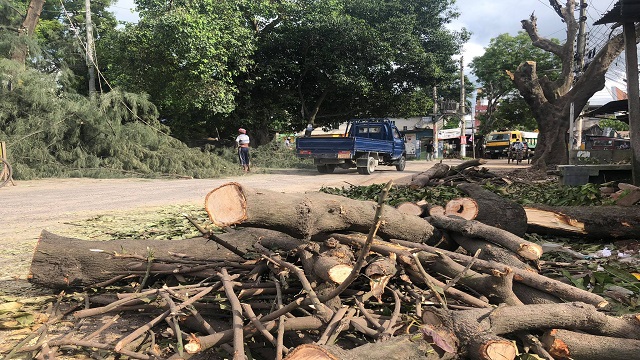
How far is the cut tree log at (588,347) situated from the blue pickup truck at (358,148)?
1417cm

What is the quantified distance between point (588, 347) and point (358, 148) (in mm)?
14464

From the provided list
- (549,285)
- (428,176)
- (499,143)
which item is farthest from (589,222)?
(499,143)

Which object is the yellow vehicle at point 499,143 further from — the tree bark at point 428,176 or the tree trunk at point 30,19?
the tree trunk at point 30,19

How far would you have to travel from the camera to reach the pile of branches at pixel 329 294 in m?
2.18

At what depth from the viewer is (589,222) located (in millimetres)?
4887

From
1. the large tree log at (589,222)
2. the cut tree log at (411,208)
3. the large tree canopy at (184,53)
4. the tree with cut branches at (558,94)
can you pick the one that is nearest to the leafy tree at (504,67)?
the tree with cut branches at (558,94)

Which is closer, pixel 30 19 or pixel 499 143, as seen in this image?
pixel 30 19

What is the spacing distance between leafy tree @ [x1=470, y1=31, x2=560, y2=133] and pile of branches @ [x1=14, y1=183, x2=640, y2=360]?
117 ft

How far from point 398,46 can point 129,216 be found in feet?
61.0

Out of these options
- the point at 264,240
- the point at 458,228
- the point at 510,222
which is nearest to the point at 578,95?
the point at 510,222

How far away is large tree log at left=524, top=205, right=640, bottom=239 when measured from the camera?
481 cm

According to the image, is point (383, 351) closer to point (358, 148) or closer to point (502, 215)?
point (502, 215)

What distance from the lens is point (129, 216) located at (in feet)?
22.8

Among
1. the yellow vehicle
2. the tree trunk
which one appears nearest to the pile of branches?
the tree trunk
